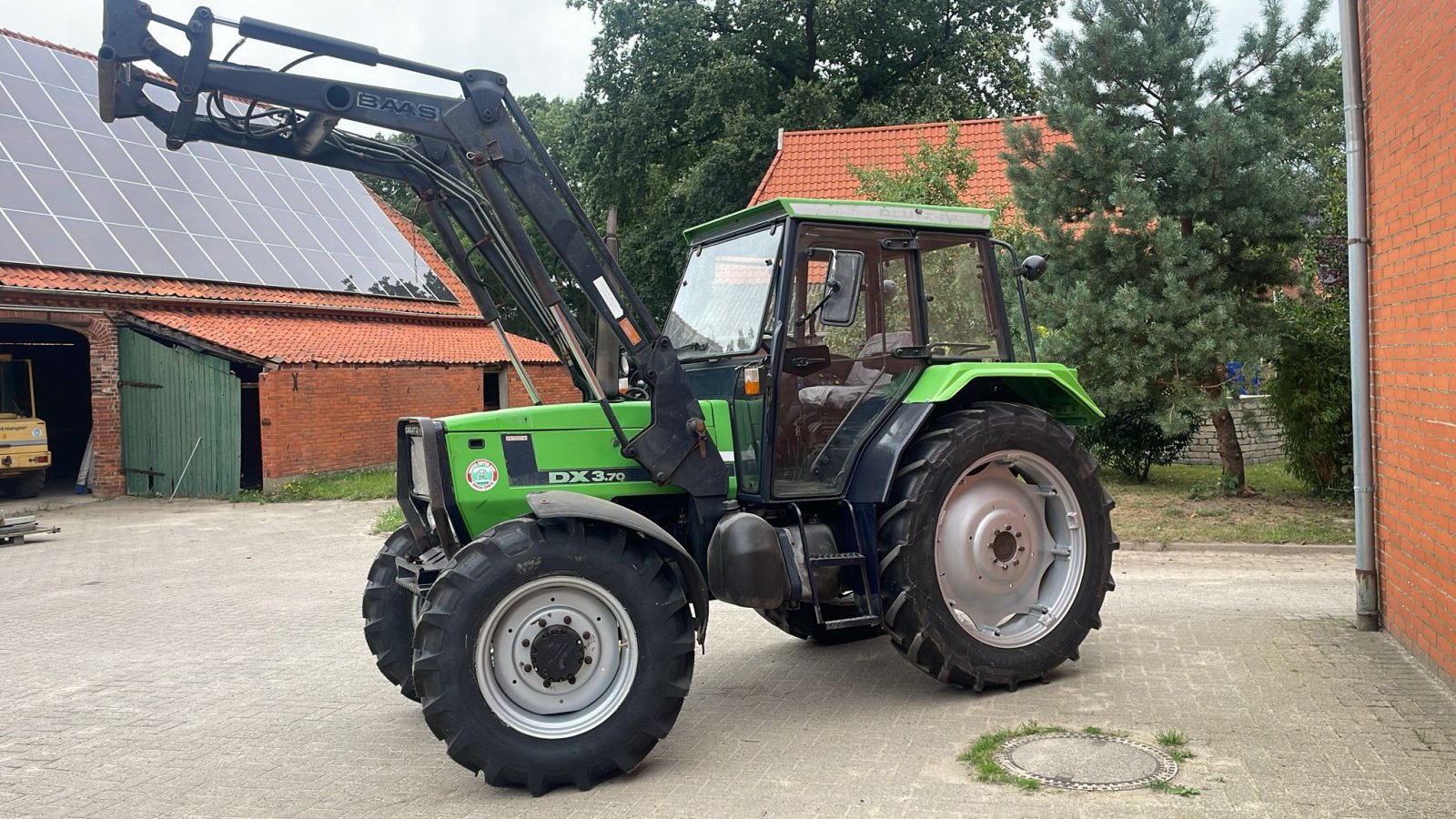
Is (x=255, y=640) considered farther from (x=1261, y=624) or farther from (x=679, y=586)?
(x=1261, y=624)

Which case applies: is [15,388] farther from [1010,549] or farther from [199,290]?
[1010,549]

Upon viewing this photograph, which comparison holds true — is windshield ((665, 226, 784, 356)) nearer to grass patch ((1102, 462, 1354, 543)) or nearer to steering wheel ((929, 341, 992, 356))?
steering wheel ((929, 341, 992, 356))

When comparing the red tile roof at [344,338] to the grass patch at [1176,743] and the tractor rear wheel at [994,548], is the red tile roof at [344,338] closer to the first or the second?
the tractor rear wheel at [994,548]

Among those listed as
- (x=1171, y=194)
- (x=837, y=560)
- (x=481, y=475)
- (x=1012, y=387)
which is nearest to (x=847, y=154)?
(x=1171, y=194)

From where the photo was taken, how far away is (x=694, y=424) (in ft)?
17.6

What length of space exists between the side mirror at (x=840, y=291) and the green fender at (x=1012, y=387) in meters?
0.72

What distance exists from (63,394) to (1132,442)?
70.5ft

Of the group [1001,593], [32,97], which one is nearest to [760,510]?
[1001,593]

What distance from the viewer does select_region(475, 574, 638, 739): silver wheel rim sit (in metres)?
4.75

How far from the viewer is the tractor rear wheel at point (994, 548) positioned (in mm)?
5645

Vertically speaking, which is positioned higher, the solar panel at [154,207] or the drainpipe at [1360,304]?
the solar panel at [154,207]

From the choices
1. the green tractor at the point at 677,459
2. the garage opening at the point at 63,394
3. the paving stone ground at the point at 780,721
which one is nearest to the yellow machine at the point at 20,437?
the garage opening at the point at 63,394

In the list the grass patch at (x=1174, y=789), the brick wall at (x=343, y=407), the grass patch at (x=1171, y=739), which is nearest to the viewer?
the grass patch at (x=1174, y=789)

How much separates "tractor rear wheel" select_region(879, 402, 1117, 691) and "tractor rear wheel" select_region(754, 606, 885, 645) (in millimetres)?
716
